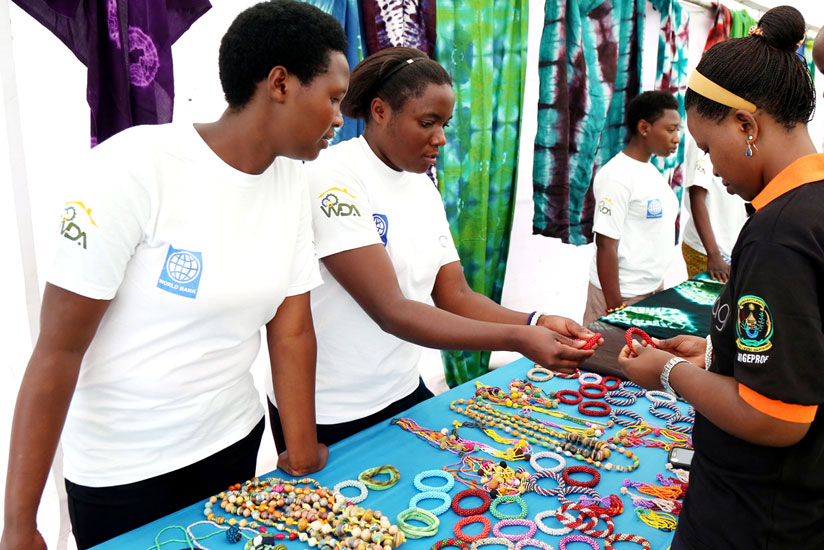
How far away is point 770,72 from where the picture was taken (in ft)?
3.65

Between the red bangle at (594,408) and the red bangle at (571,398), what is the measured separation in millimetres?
29

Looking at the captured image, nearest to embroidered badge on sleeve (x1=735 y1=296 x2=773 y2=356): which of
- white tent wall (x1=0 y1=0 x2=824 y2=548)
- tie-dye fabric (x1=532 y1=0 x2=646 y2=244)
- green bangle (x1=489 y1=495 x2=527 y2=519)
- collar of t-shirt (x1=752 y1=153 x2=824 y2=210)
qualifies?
collar of t-shirt (x1=752 y1=153 x2=824 y2=210)

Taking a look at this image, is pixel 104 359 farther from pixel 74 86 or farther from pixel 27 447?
pixel 74 86

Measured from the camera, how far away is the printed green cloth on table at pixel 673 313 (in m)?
2.67

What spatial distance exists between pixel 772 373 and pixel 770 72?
1.77ft

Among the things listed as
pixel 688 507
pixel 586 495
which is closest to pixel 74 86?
pixel 586 495

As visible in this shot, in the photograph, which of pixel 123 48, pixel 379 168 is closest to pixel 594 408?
pixel 379 168

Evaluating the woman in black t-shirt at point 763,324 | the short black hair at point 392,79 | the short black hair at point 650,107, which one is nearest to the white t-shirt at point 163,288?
the short black hair at point 392,79

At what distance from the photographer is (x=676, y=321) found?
279cm

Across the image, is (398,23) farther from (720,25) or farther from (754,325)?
(720,25)

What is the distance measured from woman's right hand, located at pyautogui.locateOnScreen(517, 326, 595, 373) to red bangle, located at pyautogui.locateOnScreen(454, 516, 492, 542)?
1.61ft

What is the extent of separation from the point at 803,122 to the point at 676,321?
178 cm

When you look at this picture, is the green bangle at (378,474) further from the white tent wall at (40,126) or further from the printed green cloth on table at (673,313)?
the printed green cloth on table at (673,313)

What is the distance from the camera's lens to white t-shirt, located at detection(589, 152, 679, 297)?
Result: 3.34m
